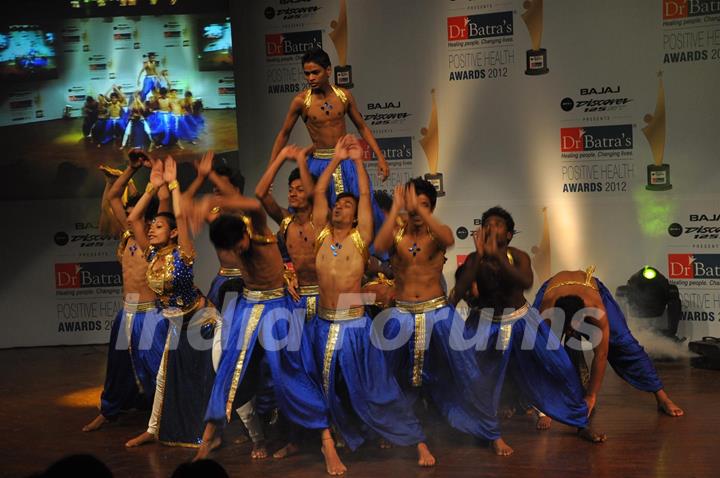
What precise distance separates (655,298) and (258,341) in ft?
13.2

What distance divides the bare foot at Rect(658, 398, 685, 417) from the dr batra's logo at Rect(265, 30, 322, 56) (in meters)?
4.70

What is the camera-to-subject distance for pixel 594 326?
21.6 feet

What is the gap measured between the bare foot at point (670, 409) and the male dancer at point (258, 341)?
2.29 metres

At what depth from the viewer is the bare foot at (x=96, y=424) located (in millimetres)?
7186

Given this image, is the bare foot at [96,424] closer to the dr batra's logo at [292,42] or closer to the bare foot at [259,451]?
the bare foot at [259,451]

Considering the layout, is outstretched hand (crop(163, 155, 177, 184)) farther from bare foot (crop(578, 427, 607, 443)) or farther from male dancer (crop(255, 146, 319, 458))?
bare foot (crop(578, 427, 607, 443))

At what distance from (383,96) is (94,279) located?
3.41 meters

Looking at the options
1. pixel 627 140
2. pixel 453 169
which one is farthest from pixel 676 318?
pixel 453 169

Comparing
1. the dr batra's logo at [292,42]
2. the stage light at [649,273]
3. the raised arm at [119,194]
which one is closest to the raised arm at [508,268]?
the raised arm at [119,194]

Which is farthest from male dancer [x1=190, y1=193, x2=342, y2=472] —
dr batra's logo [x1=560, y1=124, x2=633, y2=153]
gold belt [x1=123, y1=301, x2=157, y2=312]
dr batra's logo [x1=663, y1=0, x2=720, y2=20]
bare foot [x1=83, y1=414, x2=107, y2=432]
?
dr batra's logo [x1=663, y1=0, x2=720, y2=20]

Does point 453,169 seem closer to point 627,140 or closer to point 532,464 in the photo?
point 627,140

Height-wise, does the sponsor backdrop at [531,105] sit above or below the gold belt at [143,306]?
above

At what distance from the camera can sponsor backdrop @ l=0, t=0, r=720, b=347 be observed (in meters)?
8.88

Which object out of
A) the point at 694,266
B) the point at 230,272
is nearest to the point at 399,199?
the point at 230,272
